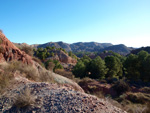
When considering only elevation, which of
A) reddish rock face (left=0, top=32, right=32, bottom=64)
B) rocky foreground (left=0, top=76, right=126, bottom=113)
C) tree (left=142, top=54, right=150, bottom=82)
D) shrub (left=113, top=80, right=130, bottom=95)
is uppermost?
reddish rock face (left=0, top=32, right=32, bottom=64)

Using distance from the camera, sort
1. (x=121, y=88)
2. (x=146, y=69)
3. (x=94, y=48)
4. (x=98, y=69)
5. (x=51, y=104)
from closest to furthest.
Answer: (x=51, y=104)
(x=121, y=88)
(x=146, y=69)
(x=98, y=69)
(x=94, y=48)

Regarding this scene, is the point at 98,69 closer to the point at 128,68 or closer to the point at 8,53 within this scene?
the point at 128,68

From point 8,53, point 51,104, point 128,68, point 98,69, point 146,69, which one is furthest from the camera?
point 98,69

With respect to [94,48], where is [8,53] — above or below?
below

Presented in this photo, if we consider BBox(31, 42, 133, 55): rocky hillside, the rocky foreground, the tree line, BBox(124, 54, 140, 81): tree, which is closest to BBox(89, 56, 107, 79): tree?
the tree line

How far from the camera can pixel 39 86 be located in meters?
4.13

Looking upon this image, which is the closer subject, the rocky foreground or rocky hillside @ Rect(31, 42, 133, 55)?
the rocky foreground

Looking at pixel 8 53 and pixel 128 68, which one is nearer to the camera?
pixel 8 53

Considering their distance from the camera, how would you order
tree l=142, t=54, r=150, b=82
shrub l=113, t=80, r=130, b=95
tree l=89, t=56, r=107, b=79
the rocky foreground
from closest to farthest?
the rocky foreground < shrub l=113, t=80, r=130, b=95 < tree l=142, t=54, r=150, b=82 < tree l=89, t=56, r=107, b=79

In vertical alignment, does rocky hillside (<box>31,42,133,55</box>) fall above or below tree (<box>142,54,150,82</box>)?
above

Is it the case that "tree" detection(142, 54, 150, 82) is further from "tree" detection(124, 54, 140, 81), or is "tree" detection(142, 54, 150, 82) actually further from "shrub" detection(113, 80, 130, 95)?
"shrub" detection(113, 80, 130, 95)

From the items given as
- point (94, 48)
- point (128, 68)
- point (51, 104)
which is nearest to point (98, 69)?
point (128, 68)

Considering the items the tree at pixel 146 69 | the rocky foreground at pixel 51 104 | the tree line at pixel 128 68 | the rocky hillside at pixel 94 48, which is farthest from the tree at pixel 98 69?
the rocky hillside at pixel 94 48

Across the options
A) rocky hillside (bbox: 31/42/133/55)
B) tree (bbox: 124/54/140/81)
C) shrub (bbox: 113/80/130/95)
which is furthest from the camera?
rocky hillside (bbox: 31/42/133/55)
